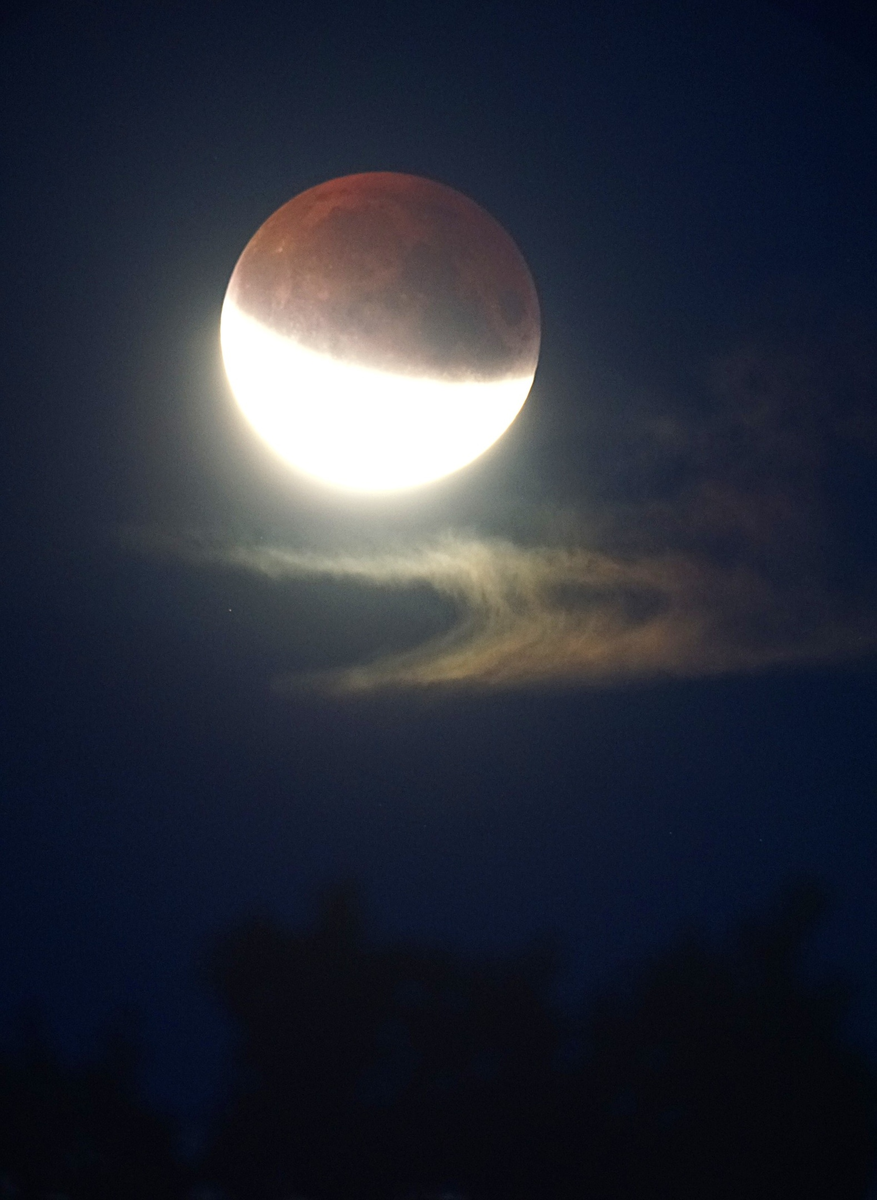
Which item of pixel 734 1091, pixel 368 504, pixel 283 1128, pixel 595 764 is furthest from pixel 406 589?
pixel 734 1091

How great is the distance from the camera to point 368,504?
2664 mm

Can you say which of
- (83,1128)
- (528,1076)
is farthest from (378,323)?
(83,1128)

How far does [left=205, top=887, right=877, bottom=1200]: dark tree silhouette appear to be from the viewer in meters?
2.84

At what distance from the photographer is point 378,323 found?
2.05 m

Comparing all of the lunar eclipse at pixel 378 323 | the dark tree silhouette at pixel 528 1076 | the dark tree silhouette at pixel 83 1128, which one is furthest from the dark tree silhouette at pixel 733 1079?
the lunar eclipse at pixel 378 323

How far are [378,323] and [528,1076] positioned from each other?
2.53 metres

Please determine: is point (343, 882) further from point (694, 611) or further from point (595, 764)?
point (694, 611)

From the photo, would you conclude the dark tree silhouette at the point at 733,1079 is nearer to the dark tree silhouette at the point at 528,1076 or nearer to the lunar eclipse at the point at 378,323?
the dark tree silhouette at the point at 528,1076

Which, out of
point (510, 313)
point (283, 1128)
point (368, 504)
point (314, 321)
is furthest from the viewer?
point (283, 1128)

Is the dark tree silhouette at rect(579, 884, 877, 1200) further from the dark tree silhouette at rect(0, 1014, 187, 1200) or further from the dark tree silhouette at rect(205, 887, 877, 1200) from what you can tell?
the dark tree silhouette at rect(0, 1014, 187, 1200)

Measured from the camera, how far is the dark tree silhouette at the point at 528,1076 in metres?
2.84

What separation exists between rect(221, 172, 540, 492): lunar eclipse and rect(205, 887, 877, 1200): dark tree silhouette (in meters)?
1.58

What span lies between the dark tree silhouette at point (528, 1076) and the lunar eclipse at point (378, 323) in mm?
1584

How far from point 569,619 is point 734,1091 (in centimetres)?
179
